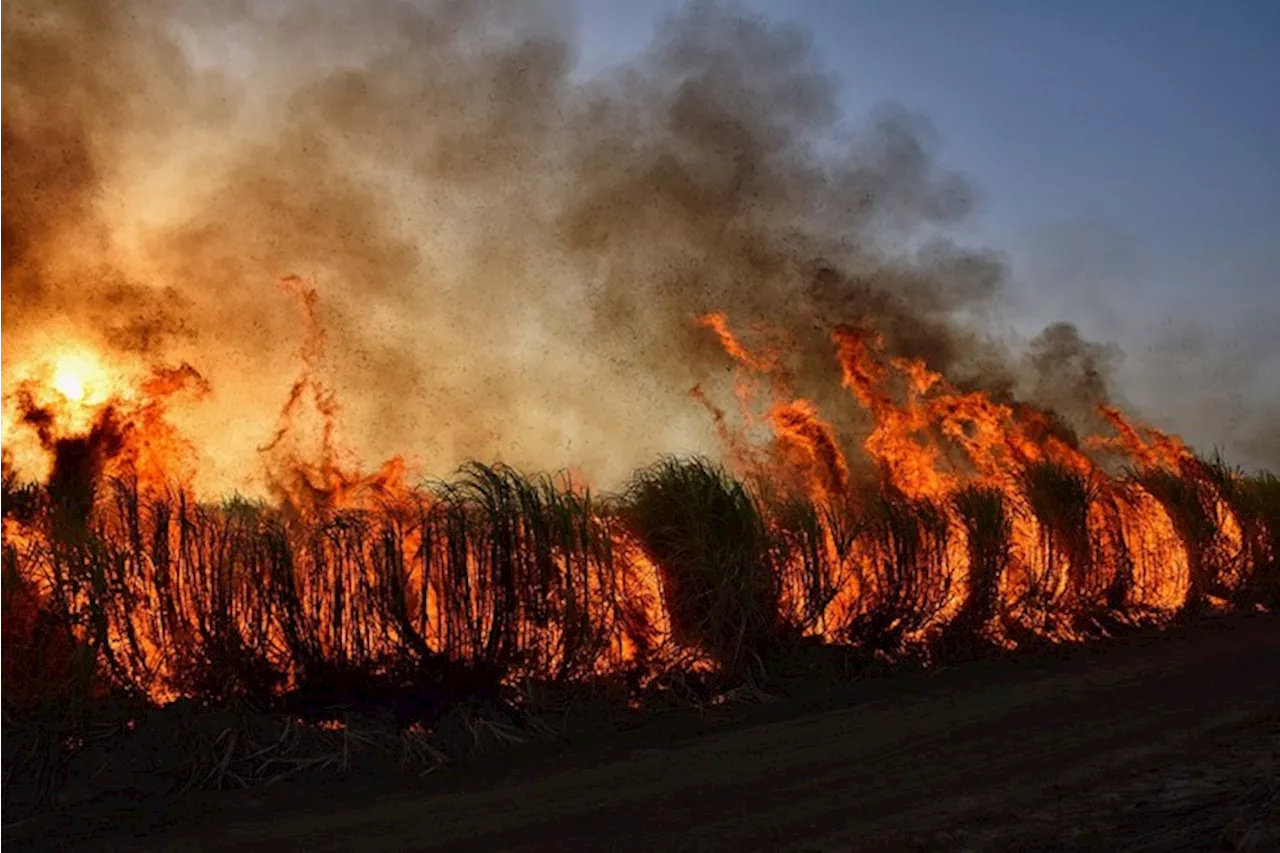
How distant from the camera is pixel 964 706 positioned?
870cm

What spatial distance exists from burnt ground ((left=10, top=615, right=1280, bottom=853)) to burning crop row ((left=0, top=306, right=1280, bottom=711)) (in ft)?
3.10

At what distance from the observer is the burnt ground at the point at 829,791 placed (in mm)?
5594

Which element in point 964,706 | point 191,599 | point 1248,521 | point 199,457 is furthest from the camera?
point 1248,521

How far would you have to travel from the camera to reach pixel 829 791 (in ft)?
21.2

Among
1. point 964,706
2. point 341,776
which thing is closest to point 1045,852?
point 964,706

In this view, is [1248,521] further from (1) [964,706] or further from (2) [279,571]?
(2) [279,571]

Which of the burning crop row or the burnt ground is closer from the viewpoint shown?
the burnt ground

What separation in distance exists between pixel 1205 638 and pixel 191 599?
10028mm

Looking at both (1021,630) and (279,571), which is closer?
(279,571)

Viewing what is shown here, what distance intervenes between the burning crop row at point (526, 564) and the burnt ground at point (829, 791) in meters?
0.95

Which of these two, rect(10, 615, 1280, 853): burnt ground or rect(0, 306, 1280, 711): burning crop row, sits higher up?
rect(0, 306, 1280, 711): burning crop row

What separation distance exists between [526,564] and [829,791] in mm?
2995

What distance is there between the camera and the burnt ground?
5.59 m

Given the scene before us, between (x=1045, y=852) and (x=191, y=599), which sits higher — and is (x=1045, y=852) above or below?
below
